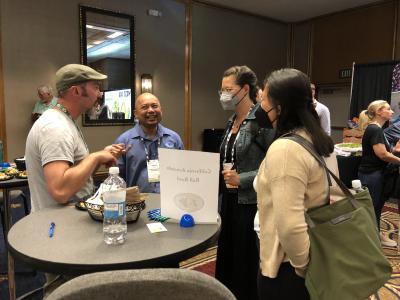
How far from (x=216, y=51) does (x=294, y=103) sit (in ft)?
21.0

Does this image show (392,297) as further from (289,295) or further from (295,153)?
(295,153)

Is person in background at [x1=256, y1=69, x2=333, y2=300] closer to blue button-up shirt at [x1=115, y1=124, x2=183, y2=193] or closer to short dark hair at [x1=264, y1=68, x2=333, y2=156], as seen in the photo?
short dark hair at [x1=264, y1=68, x2=333, y2=156]

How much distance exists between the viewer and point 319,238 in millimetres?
1155

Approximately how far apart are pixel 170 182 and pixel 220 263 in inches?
36.0

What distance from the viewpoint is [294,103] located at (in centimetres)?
131

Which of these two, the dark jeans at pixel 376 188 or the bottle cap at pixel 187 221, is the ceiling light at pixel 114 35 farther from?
the bottle cap at pixel 187 221

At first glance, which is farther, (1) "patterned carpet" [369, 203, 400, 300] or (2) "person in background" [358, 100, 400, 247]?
(2) "person in background" [358, 100, 400, 247]

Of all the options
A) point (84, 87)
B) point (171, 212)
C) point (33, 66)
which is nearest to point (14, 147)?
point (33, 66)

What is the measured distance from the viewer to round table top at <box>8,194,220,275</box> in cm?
109

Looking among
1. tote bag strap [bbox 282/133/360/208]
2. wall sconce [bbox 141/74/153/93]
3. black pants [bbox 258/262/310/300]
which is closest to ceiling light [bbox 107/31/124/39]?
wall sconce [bbox 141/74/153/93]

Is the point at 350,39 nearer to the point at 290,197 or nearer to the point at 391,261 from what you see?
the point at 391,261

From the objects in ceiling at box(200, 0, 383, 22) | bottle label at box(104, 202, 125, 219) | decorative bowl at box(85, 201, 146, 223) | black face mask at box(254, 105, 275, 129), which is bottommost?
decorative bowl at box(85, 201, 146, 223)

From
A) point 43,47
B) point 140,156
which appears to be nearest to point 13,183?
point 140,156

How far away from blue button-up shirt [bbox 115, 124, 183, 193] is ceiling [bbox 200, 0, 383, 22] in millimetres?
5514
